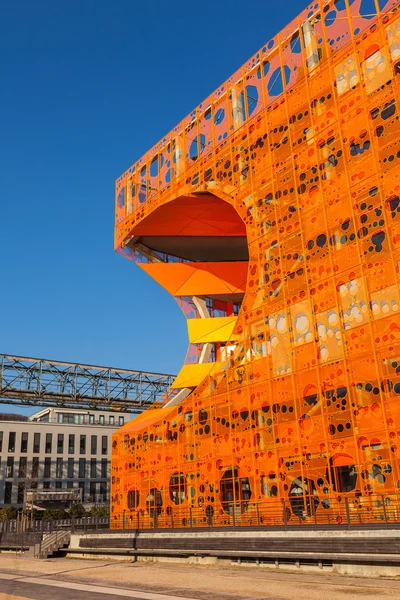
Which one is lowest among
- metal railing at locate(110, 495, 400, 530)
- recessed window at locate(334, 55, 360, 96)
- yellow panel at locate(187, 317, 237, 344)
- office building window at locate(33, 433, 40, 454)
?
metal railing at locate(110, 495, 400, 530)

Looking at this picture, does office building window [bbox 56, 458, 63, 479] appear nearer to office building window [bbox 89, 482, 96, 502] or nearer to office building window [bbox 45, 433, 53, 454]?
office building window [bbox 45, 433, 53, 454]

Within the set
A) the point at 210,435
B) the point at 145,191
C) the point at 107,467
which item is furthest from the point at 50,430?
the point at 210,435

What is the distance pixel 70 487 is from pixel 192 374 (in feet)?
210

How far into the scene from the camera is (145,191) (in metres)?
46.3

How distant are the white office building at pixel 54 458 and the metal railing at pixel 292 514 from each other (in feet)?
199

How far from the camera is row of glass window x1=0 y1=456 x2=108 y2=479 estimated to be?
91.8 meters

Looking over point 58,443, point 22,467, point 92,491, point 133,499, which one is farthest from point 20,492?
point 133,499

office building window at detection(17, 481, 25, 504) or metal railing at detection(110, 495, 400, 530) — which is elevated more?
office building window at detection(17, 481, 25, 504)

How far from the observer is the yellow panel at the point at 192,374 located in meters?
39.7

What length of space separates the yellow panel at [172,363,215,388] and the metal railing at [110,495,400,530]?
348 inches

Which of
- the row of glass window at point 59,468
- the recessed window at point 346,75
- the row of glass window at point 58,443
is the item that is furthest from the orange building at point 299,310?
the row of glass window at point 58,443

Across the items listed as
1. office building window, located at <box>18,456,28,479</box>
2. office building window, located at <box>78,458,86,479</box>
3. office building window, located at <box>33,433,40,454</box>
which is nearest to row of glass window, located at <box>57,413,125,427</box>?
office building window, located at <box>78,458,86,479</box>

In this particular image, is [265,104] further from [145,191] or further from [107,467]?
[107,467]

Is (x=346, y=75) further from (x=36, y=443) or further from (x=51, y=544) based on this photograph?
(x=36, y=443)
